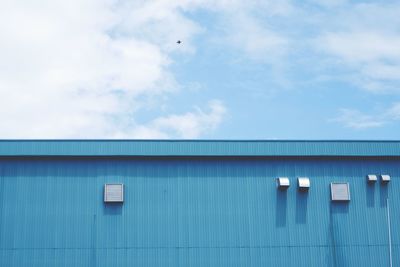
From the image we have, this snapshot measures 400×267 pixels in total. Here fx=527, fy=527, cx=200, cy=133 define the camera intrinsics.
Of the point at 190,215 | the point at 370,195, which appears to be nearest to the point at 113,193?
the point at 190,215

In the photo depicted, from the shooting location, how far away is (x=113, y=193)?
30000mm

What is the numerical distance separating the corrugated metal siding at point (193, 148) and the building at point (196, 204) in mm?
58

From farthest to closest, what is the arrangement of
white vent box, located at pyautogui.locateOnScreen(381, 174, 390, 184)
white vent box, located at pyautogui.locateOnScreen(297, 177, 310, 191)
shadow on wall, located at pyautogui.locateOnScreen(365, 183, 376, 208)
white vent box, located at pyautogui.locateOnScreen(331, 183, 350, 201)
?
white vent box, located at pyautogui.locateOnScreen(381, 174, 390, 184), shadow on wall, located at pyautogui.locateOnScreen(365, 183, 376, 208), white vent box, located at pyautogui.locateOnScreen(331, 183, 350, 201), white vent box, located at pyautogui.locateOnScreen(297, 177, 310, 191)

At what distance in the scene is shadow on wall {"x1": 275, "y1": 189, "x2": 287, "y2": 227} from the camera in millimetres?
30750

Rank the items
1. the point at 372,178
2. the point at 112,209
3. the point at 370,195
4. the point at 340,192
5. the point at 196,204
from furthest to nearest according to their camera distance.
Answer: the point at 370,195 < the point at 372,178 < the point at 340,192 < the point at 196,204 < the point at 112,209

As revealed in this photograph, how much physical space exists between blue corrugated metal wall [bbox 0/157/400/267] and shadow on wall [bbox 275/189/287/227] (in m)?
0.06

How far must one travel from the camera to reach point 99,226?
29.7 metres

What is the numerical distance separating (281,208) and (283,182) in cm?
154

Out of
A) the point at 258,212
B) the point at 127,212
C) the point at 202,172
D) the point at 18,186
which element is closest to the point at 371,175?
the point at 258,212

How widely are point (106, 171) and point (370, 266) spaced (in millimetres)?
16271

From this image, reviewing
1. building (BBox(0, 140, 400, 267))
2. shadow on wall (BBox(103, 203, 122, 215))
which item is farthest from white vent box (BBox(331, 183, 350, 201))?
shadow on wall (BBox(103, 203, 122, 215))

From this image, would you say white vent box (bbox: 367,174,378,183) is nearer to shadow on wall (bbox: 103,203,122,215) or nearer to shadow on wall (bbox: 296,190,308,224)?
shadow on wall (bbox: 296,190,308,224)

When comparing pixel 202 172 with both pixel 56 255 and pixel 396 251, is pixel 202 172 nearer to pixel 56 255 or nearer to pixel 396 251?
pixel 56 255

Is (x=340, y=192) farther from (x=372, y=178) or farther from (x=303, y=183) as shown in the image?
(x=303, y=183)
